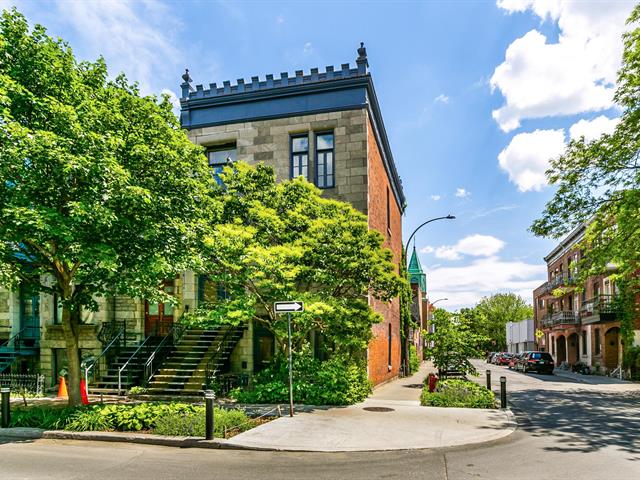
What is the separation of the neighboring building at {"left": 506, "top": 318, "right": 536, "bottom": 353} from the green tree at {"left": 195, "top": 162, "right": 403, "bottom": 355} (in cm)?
5615

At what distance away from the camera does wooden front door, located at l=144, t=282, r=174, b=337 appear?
19.8 metres

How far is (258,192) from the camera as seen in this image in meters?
15.9

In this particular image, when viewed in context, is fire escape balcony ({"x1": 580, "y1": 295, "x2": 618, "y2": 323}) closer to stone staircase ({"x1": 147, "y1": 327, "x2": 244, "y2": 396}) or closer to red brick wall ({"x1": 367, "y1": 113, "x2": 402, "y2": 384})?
red brick wall ({"x1": 367, "y1": 113, "x2": 402, "y2": 384})

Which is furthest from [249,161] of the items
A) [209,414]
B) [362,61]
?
[209,414]

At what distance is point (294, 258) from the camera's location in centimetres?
1410

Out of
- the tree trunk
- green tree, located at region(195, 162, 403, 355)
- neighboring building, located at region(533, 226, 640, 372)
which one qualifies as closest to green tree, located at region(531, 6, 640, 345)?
neighboring building, located at region(533, 226, 640, 372)

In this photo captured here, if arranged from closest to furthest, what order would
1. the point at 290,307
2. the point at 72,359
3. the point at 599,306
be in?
the point at 290,307 → the point at 72,359 → the point at 599,306

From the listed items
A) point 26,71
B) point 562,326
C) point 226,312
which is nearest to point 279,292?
point 226,312

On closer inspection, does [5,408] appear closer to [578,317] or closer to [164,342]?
[164,342]

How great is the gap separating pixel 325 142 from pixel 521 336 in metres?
60.2

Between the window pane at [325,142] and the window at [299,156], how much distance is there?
1.63 feet

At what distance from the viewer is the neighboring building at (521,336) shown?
65.1 meters

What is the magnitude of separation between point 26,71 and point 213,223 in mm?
6381

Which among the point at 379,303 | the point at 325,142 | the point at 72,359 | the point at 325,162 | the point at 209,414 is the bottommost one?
the point at 209,414
